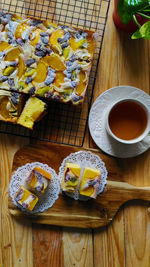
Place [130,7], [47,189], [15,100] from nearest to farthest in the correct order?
[130,7] → [15,100] → [47,189]

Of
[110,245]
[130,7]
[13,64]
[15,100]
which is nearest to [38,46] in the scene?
[13,64]

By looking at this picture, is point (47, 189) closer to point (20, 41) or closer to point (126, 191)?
point (126, 191)

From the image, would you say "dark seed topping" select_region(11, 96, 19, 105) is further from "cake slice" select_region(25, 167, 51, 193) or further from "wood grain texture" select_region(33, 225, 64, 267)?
"wood grain texture" select_region(33, 225, 64, 267)

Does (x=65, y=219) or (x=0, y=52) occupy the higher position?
(x=0, y=52)

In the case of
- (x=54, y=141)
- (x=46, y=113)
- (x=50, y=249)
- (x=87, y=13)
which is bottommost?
(x=50, y=249)

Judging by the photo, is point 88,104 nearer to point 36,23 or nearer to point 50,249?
point 36,23

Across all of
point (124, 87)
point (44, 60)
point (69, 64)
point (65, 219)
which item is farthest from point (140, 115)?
point (65, 219)
